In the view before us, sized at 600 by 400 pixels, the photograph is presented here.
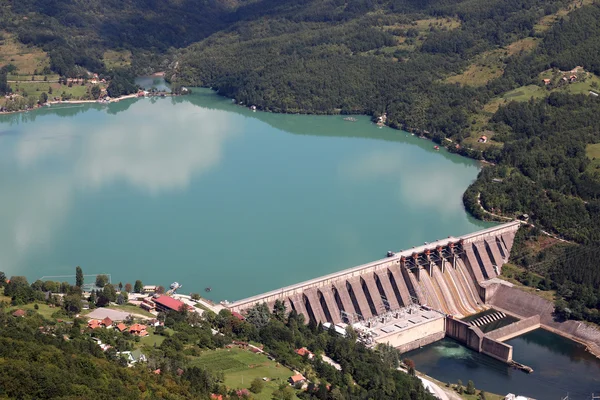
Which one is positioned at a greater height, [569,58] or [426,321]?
[569,58]

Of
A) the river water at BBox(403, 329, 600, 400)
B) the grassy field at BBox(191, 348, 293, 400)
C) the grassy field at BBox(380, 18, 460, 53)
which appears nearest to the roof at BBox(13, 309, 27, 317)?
the grassy field at BBox(191, 348, 293, 400)

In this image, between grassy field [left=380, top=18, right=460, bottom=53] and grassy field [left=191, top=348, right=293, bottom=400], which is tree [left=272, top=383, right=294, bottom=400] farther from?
grassy field [left=380, top=18, right=460, bottom=53]

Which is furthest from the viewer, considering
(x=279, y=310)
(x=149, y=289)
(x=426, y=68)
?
(x=426, y=68)

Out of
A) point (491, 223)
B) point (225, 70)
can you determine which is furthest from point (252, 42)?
point (491, 223)

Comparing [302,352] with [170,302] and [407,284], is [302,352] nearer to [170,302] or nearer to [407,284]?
[170,302]

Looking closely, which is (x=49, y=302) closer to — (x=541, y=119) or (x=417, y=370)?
(x=417, y=370)

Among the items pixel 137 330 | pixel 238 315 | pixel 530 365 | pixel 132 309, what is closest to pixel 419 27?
pixel 530 365
